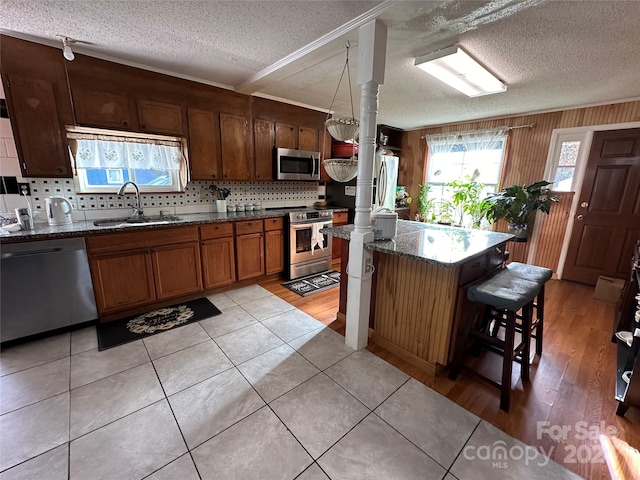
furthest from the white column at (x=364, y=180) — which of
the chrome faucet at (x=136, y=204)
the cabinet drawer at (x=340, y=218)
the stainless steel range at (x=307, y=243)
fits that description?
the chrome faucet at (x=136, y=204)

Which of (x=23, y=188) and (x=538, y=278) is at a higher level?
(x=23, y=188)

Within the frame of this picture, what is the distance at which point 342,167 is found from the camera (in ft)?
6.57

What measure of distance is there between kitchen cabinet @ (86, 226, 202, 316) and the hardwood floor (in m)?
1.46

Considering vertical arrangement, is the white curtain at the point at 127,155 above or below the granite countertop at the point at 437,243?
above

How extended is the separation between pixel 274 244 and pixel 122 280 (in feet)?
5.31

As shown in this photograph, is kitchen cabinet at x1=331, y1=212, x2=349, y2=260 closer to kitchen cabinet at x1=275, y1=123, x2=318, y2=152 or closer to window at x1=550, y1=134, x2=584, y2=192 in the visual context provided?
kitchen cabinet at x1=275, y1=123, x2=318, y2=152

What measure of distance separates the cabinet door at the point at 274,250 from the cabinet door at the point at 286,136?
120 centimetres

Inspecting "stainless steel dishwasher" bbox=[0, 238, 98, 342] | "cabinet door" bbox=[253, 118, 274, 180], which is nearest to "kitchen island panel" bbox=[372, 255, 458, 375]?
"cabinet door" bbox=[253, 118, 274, 180]

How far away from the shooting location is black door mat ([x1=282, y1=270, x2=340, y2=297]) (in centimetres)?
330

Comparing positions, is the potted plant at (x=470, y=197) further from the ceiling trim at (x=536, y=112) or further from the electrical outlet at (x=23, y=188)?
the electrical outlet at (x=23, y=188)

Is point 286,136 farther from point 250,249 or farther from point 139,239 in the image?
point 139,239

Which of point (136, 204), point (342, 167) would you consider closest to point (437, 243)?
point (342, 167)

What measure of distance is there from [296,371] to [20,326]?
2175 mm

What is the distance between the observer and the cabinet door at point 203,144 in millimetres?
2963
